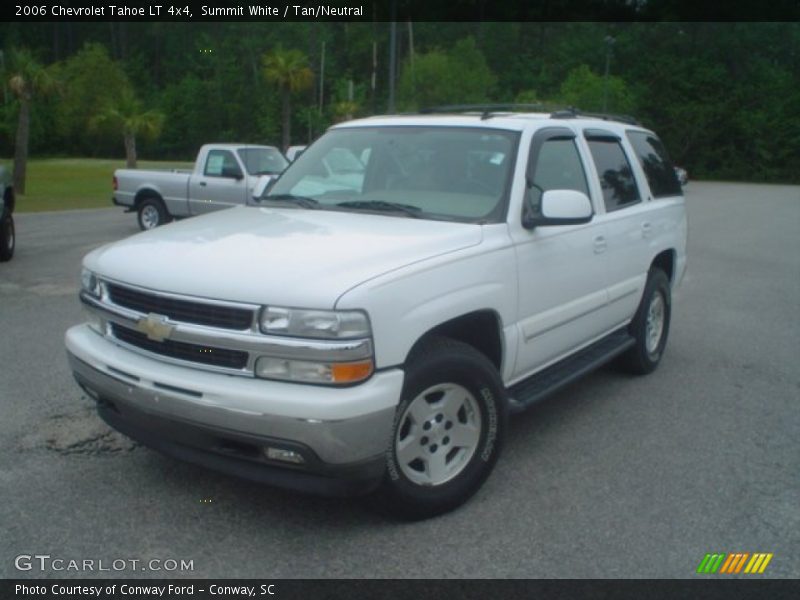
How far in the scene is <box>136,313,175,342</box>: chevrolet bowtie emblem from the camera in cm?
353

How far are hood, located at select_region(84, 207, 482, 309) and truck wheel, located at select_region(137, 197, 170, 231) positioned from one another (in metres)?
12.4

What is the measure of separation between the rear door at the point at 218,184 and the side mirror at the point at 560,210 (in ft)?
37.9

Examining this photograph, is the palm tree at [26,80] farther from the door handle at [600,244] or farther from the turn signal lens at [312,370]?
the turn signal lens at [312,370]

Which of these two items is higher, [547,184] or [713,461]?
[547,184]

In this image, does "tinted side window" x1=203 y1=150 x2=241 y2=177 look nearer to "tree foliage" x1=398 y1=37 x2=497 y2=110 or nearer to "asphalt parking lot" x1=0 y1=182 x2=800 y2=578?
"asphalt parking lot" x1=0 y1=182 x2=800 y2=578

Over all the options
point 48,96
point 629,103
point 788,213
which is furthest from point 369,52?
point 788,213

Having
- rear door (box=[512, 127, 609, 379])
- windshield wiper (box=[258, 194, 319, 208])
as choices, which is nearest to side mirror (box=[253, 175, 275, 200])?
windshield wiper (box=[258, 194, 319, 208])

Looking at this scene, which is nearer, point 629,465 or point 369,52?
point 629,465

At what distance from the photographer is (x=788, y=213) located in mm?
24969

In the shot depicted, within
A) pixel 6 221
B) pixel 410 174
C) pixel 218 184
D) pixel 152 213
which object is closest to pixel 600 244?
pixel 410 174

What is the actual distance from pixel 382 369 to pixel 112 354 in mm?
1341

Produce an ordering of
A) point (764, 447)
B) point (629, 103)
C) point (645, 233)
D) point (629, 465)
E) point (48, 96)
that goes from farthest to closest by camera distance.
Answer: point (629, 103) < point (48, 96) < point (645, 233) < point (764, 447) < point (629, 465)
